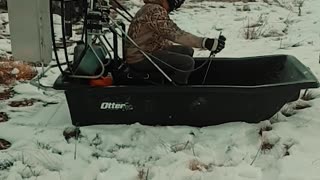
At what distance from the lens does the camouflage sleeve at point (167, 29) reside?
3.68m

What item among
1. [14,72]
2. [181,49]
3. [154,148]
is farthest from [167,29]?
[14,72]

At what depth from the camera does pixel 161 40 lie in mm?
3836

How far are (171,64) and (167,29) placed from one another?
10.5 inches

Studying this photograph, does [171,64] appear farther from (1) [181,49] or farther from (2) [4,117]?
(2) [4,117]

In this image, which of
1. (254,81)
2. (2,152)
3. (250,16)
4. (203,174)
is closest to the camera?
(203,174)

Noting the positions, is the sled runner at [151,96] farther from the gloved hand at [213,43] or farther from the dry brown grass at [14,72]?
the dry brown grass at [14,72]

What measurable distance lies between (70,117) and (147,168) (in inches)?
39.2

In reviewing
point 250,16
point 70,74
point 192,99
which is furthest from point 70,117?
point 250,16

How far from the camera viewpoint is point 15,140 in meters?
3.55

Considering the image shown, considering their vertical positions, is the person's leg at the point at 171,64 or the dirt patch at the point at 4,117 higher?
the person's leg at the point at 171,64

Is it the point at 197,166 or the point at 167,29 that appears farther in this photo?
the point at 167,29

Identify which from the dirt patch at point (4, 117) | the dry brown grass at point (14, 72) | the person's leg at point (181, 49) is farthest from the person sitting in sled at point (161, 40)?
the dry brown grass at point (14, 72)

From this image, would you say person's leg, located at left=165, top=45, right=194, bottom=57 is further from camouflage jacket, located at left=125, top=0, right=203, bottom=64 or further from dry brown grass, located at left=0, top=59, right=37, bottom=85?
dry brown grass, located at left=0, top=59, right=37, bottom=85

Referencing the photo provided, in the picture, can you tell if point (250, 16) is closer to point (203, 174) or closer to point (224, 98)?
point (224, 98)
